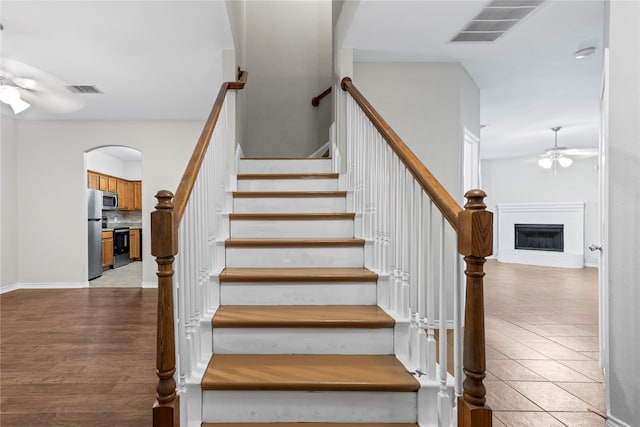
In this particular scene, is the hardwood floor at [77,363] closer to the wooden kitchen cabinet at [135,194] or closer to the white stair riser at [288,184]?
the white stair riser at [288,184]

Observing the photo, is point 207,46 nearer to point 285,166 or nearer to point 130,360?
point 285,166

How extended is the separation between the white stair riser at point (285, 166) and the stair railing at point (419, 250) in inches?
21.7

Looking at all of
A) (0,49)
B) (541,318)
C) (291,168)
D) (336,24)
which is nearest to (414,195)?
(291,168)

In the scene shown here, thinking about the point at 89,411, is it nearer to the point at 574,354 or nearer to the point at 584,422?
the point at 584,422

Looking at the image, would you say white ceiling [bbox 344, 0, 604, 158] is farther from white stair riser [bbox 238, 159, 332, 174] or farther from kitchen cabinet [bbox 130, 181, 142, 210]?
kitchen cabinet [bbox 130, 181, 142, 210]

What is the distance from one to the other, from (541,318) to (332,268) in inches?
113

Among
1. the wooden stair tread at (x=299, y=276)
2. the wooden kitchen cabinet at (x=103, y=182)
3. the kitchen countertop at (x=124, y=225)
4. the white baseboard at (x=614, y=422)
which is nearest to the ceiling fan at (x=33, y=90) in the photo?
the wooden kitchen cabinet at (x=103, y=182)

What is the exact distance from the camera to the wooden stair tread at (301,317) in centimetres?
196

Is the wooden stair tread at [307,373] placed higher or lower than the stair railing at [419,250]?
lower

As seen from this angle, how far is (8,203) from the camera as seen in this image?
5371 millimetres

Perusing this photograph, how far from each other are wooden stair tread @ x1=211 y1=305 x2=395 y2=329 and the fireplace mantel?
800 cm

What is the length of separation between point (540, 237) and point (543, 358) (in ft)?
22.6

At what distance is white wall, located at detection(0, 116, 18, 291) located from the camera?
526 centimetres

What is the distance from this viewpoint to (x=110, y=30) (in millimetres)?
3016
